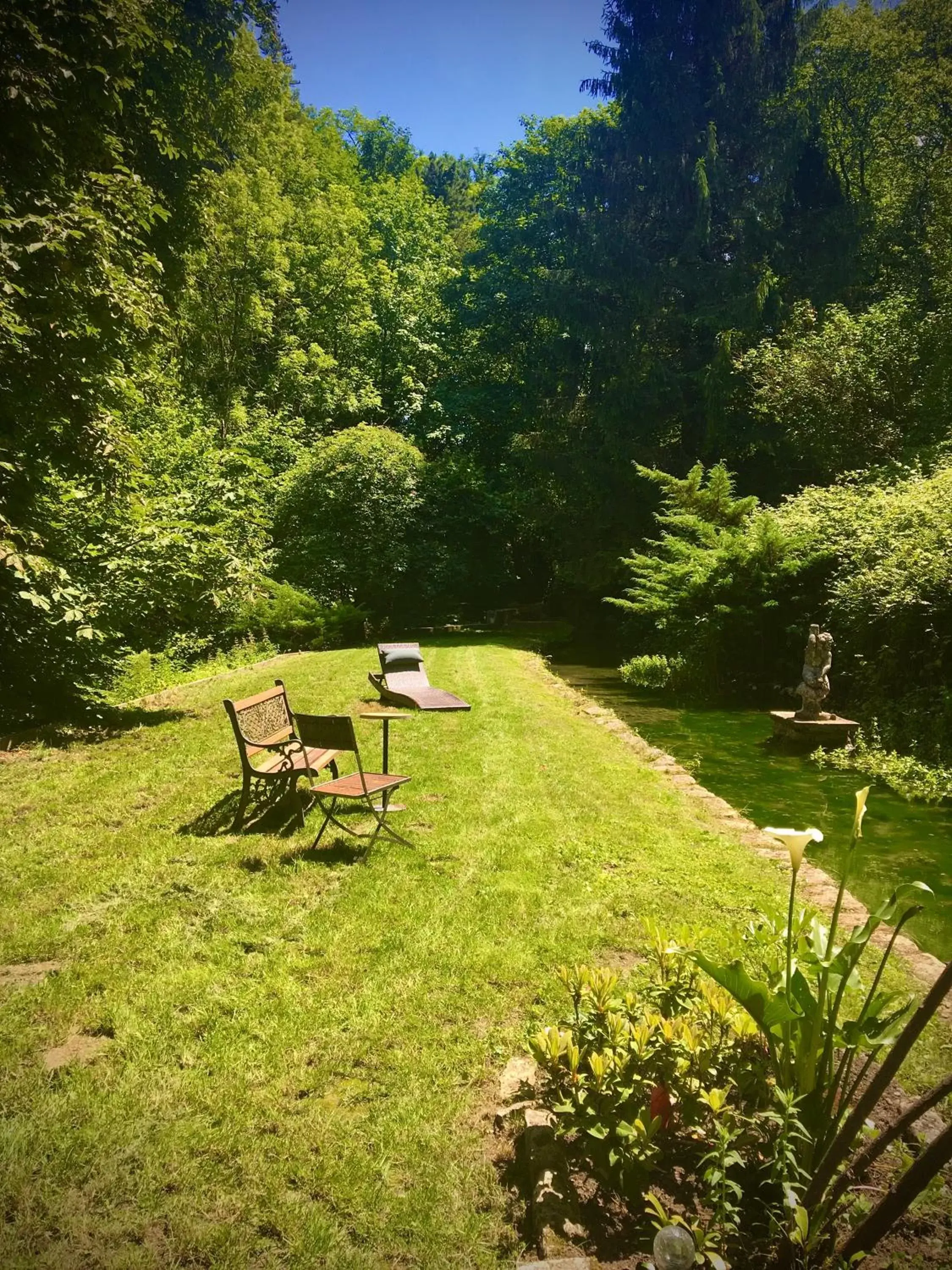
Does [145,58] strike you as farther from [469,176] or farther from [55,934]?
[469,176]

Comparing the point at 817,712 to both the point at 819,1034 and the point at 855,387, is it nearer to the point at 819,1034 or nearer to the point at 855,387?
the point at 819,1034

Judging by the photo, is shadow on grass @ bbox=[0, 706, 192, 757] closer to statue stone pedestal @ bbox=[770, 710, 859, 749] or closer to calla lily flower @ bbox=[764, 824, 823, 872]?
A: statue stone pedestal @ bbox=[770, 710, 859, 749]

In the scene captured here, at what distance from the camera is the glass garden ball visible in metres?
1.70

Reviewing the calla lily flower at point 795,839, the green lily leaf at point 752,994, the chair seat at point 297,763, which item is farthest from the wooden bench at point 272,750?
the calla lily flower at point 795,839

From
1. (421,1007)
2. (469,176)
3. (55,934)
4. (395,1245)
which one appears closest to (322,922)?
(421,1007)

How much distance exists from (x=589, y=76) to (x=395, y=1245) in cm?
2603

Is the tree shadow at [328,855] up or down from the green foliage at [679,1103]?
down

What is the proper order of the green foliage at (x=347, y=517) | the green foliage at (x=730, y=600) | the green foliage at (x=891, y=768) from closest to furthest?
the green foliage at (x=891, y=768) < the green foliage at (x=730, y=600) < the green foliage at (x=347, y=517)

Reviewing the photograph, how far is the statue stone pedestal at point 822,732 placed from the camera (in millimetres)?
8102

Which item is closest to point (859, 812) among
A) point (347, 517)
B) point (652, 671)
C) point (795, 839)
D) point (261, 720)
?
point (795, 839)

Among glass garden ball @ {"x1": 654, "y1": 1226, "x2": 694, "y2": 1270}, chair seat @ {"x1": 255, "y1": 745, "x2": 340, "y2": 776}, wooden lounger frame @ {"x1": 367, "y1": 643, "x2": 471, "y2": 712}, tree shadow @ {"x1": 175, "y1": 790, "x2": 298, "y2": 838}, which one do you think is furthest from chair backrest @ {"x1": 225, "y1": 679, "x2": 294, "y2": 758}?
glass garden ball @ {"x1": 654, "y1": 1226, "x2": 694, "y2": 1270}

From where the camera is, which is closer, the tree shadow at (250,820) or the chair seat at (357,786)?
the chair seat at (357,786)

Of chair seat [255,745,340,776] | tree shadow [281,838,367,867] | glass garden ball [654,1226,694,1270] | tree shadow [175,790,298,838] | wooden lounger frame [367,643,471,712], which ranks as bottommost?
tree shadow [175,790,298,838]

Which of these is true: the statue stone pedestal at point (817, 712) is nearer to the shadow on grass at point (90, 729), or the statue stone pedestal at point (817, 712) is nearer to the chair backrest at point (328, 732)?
the chair backrest at point (328, 732)
